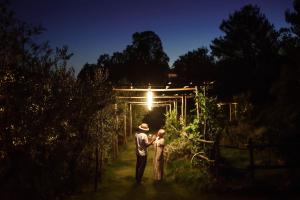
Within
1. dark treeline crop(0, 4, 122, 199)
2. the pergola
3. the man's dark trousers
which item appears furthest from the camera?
the pergola

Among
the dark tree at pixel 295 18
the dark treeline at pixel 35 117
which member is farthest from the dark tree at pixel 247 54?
the dark treeline at pixel 35 117

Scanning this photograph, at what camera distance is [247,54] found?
30672mm

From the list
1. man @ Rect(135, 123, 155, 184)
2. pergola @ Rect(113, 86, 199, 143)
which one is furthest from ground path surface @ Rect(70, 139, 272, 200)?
pergola @ Rect(113, 86, 199, 143)

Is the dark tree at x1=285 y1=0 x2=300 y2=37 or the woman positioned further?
the dark tree at x1=285 y1=0 x2=300 y2=37

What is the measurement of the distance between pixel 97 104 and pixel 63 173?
7.15 ft

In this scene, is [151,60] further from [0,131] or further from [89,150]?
[0,131]

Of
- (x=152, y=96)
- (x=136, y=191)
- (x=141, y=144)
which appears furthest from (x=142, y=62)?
(x=136, y=191)

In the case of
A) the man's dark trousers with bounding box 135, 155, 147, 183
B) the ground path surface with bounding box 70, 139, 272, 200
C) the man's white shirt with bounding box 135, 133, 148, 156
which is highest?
the man's white shirt with bounding box 135, 133, 148, 156

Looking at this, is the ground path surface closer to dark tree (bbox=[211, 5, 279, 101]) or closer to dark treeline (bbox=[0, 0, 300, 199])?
dark treeline (bbox=[0, 0, 300, 199])

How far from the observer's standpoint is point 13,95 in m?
6.99

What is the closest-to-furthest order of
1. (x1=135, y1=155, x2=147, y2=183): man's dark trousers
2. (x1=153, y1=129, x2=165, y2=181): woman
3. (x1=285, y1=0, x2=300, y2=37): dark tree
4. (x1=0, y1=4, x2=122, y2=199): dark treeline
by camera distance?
1. (x1=0, y1=4, x2=122, y2=199): dark treeline
2. (x1=135, y1=155, x2=147, y2=183): man's dark trousers
3. (x1=153, y1=129, x2=165, y2=181): woman
4. (x1=285, y1=0, x2=300, y2=37): dark tree

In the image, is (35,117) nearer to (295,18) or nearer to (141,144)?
(141,144)

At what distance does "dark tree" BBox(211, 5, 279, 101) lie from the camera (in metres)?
Answer: 24.6

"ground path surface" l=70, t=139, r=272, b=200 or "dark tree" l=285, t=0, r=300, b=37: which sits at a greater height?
"dark tree" l=285, t=0, r=300, b=37
